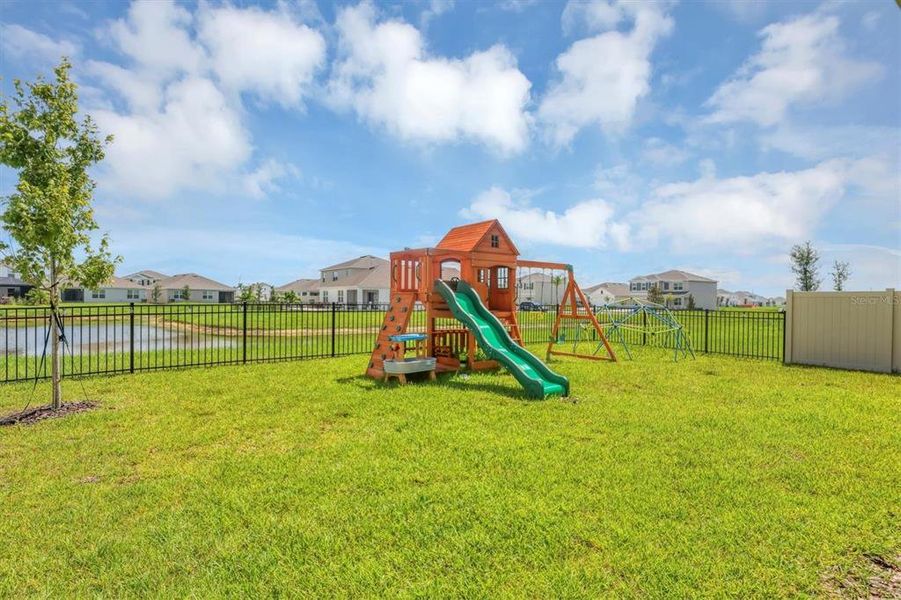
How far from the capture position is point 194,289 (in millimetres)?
72000

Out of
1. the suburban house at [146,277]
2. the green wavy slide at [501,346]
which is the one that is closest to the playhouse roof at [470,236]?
the green wavy slide at [501,346]

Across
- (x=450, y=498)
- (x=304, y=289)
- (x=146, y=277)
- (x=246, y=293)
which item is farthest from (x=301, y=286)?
(x=450, y=498)

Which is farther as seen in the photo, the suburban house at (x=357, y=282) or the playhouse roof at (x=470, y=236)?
the suburban house at (x=357, y=282)

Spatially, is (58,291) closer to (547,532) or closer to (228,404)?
(228,404)

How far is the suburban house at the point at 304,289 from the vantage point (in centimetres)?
6438

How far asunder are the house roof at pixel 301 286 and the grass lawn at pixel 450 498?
59.8m

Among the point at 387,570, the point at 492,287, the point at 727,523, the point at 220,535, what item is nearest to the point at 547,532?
the point at 387,570

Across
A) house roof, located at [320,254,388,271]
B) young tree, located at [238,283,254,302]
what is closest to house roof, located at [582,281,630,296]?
house roof, located at [320,254,388,271]

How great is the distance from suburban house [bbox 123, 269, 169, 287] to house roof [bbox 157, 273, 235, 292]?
2.45m

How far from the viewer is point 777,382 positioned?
8781 millimetres

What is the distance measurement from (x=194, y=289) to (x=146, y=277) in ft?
41.6

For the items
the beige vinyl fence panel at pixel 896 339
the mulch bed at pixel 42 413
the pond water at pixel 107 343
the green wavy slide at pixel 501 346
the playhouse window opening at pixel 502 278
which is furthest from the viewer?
the playhouse window opening at pixel 502 278

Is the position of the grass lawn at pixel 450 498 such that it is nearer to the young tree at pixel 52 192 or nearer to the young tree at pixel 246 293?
the young tree at pixel 52 192

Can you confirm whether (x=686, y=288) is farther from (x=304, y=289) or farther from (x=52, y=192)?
(x=52, y=192)
